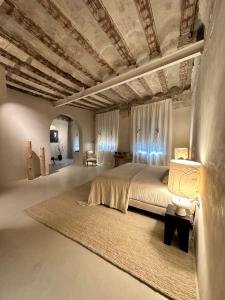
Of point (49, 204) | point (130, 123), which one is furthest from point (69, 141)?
point (49, 204)

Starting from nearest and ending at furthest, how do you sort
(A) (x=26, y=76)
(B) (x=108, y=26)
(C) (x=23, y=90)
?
1. (B) (x=108, y=26)
2. (A) (x=26, y=76)
3. (C) (x=23, y=90)

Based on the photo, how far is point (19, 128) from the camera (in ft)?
13.9

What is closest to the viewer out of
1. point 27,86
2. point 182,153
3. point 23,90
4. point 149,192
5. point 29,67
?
point 149,192

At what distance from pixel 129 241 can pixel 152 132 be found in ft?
13.2

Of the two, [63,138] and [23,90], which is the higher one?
[23,90]

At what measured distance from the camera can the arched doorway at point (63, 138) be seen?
8.43m

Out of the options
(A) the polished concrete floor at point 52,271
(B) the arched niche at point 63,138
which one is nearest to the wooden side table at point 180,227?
(A) the polished concrete floor at point 52,271

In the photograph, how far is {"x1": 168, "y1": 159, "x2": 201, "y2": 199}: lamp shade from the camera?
1.32 meters

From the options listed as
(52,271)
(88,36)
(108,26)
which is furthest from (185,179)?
(88,36)

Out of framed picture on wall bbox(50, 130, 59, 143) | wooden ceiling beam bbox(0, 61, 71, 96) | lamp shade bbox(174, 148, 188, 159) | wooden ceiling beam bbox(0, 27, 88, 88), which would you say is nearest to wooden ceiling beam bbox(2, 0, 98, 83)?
wooden ceiling beam bbox(0, 27, 88, 88)

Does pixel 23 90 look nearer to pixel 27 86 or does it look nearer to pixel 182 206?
pixel 27 86

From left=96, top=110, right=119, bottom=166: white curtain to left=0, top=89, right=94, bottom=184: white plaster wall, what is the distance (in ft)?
6.84

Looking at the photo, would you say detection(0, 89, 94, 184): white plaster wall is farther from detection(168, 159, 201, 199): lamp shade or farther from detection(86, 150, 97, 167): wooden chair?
detection(168, 159, 201, 199): lamp shade

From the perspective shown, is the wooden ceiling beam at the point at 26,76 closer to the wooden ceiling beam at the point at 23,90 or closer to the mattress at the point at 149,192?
the wooden ceiling beam at the point at 23,90
